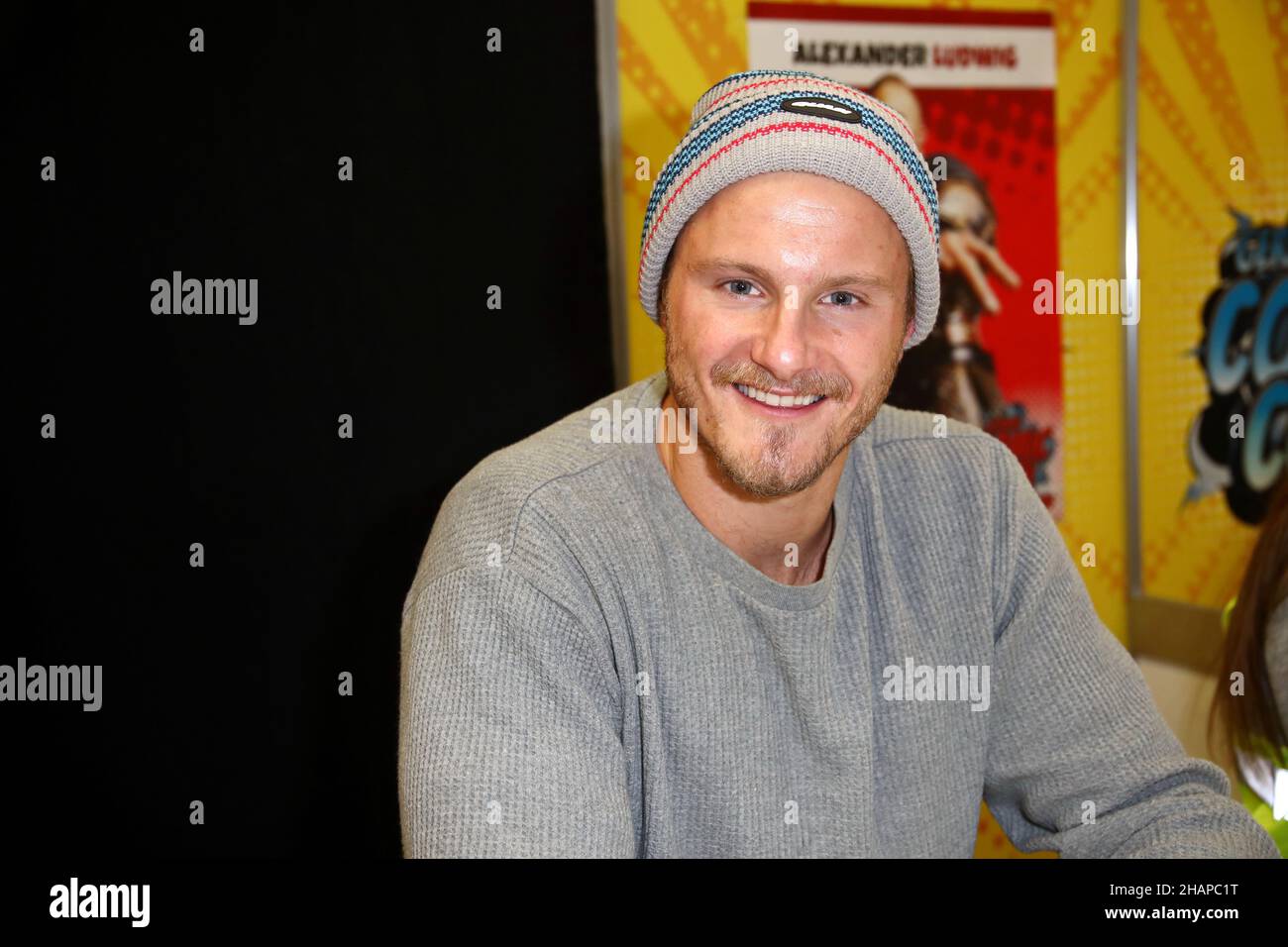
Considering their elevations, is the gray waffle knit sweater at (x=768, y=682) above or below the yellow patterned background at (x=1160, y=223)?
below

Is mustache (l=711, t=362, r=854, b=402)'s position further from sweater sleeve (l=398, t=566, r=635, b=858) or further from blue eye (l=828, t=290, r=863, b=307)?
sweater sleeve (l=398, t=566, r=635, b=858)

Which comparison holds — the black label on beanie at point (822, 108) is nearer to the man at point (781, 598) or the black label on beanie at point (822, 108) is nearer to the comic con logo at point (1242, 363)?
the man at point (781, 598)

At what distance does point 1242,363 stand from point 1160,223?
42 centimetres

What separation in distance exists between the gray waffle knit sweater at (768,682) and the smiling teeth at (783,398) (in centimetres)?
14

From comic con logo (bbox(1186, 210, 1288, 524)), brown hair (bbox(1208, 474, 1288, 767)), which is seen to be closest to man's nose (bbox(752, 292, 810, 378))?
brown hair (bbox(1208, 474, 1288, 767))

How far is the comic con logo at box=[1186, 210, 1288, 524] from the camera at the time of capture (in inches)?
110

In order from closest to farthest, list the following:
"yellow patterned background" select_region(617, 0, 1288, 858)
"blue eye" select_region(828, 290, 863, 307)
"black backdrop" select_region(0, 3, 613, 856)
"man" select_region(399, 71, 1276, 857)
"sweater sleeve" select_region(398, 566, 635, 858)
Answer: "sweater sleeve" select_region(398, 566, 635, 858), "man" select_region(399, 71, 1276, 857), "blue eye" select_region(828, 290, 863, 307), "black backdrop" select_region(0, 3, 613, 856), "yellow patterned background" select_region(617, 0, 1288, 858)

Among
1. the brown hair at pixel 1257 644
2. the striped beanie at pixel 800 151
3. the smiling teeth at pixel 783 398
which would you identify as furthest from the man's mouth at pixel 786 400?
the brown hair at pixel 1257 644

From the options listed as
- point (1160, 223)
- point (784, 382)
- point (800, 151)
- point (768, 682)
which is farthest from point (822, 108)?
point (1160, 223)

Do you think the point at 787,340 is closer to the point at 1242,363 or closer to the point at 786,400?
the point at 786,400

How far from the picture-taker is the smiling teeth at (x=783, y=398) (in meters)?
1.23

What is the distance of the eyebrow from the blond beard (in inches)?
3.6

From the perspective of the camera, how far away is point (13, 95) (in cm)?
182

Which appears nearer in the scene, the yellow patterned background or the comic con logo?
the yellow patterned background
